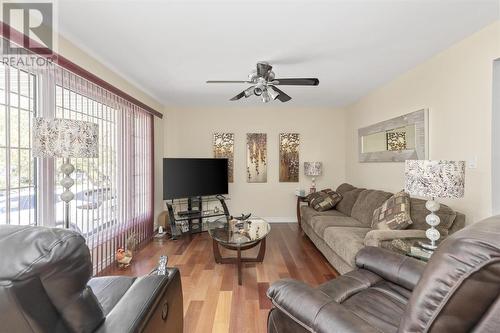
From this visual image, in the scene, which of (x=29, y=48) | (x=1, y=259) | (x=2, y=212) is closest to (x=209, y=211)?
(x=2, y=212)

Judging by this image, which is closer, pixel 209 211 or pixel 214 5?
pixel 214 5

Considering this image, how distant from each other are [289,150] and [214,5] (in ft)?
11.6

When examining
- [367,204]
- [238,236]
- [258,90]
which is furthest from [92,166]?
[367,204]

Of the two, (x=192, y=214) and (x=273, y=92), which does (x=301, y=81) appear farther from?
(x=192, y=214)

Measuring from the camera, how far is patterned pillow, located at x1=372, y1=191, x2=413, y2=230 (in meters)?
2.42

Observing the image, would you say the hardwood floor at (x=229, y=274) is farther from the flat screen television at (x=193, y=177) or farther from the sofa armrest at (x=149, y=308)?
the flat screen television at (x=193, y=177)

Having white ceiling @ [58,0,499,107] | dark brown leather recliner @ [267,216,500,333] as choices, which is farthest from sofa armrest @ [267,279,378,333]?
white ceiling @ [58,0,499,107]

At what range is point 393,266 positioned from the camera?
1.56 meters

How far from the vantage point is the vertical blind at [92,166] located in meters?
1.89

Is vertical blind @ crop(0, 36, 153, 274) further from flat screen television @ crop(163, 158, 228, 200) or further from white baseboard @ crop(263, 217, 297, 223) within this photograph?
white baseboard @ crop(263, 217, 297, 223)

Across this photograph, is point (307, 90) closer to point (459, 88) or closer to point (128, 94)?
point (459, 88)

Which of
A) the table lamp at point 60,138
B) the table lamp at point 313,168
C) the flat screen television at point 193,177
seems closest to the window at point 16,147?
the table lamp at point 60,138

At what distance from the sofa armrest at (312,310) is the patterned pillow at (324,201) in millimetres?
2908

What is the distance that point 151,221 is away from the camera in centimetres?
415
